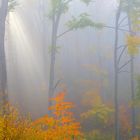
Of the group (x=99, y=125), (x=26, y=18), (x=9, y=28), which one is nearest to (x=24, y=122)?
(x=99, y=125)

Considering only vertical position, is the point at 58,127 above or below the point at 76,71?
below

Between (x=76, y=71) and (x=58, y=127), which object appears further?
(x=76, y=71)

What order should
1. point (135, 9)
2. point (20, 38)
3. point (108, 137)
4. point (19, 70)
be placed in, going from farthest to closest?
1. point (20, 38)
2. point (19, 70)
3. point (108, 137)
4. point (135, 9)

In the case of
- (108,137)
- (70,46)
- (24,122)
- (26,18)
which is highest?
(26,18)

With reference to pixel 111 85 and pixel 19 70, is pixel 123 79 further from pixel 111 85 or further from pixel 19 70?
pixel 19 70

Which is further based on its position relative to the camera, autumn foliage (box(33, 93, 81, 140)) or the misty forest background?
the misty forest background

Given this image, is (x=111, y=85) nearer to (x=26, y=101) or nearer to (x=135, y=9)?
(x=26, y=101)

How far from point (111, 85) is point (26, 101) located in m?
8.49

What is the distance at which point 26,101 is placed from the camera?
103 feet

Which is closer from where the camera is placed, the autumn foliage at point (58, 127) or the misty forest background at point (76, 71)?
the autumn foliage at point (58, 127)

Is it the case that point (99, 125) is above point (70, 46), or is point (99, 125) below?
below

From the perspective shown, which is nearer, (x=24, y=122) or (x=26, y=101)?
(x=24, y=122)

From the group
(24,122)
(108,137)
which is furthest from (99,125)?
(24,122)

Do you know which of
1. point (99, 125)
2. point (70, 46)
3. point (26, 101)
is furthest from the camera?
point (70, 46)
